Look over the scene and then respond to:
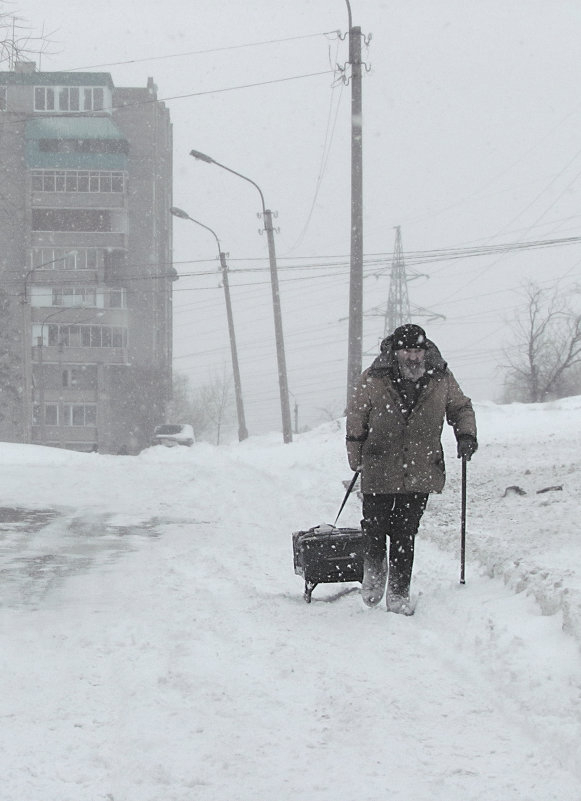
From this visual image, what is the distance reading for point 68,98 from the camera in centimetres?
6612

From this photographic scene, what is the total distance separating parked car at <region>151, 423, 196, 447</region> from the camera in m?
40.1

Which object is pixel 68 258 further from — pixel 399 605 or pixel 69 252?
pixel 399 605

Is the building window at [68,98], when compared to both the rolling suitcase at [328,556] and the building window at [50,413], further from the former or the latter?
the rolling suitcase at [328,556]

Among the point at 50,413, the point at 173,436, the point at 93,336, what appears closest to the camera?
the point at 173,436

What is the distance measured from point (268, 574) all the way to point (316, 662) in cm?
259

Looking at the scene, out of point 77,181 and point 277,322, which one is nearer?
point 277,322

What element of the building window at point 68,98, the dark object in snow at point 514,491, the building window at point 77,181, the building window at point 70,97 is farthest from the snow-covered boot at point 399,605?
the building window at point 70,97

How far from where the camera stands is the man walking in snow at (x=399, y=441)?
5691mm

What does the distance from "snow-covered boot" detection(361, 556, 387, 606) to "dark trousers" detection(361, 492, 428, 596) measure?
1.7 inches

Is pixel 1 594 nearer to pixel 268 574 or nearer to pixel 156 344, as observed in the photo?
pixel 268 574

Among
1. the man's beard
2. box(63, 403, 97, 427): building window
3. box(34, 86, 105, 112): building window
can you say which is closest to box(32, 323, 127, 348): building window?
box(63, 403, 97, 427): building window

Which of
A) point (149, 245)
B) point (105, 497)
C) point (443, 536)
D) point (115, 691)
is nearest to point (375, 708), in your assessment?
point (115, 691)

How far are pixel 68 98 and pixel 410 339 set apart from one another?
6586cm

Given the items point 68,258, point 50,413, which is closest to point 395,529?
point 68,258
